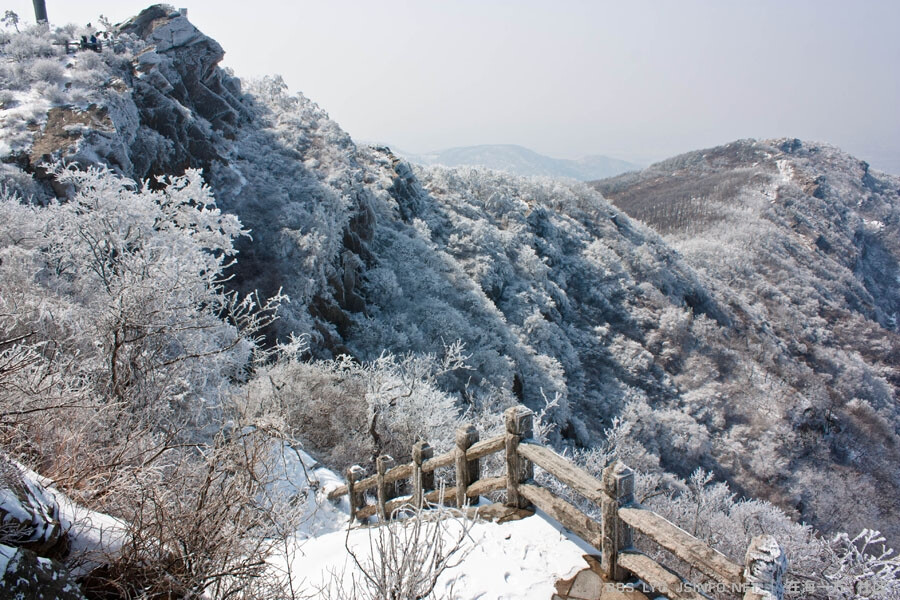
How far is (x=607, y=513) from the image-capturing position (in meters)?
3.85

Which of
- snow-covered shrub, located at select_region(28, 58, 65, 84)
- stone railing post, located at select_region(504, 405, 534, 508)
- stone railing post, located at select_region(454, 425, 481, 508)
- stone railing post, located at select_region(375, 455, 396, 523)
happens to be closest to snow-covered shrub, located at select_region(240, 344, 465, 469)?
stone railing post, located at select_region(375, 455, 396, 523)

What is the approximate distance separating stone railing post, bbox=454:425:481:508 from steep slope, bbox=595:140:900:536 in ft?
96.9

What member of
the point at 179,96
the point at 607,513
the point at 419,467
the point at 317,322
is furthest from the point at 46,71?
the point at 607,513

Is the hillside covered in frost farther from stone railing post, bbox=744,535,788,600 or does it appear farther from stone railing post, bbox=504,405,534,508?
stone railing post, bbox=744,535,788,600

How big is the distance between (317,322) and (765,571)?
697 inches

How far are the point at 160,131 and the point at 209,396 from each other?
15899 mm

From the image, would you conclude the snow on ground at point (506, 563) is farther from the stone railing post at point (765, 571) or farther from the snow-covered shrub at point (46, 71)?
the snow-covered shrub at point (46, 71)

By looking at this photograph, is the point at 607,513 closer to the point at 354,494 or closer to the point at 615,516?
the point at 615,516

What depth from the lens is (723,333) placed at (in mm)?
37562

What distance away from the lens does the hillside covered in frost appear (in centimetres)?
497

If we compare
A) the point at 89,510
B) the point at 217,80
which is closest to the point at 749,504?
the point at 89,510

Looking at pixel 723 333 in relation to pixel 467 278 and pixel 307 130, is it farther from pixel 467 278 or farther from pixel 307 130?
pixel 307 130

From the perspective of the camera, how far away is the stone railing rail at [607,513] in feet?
9.52

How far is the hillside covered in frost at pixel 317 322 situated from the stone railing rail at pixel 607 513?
2073 millimetres
